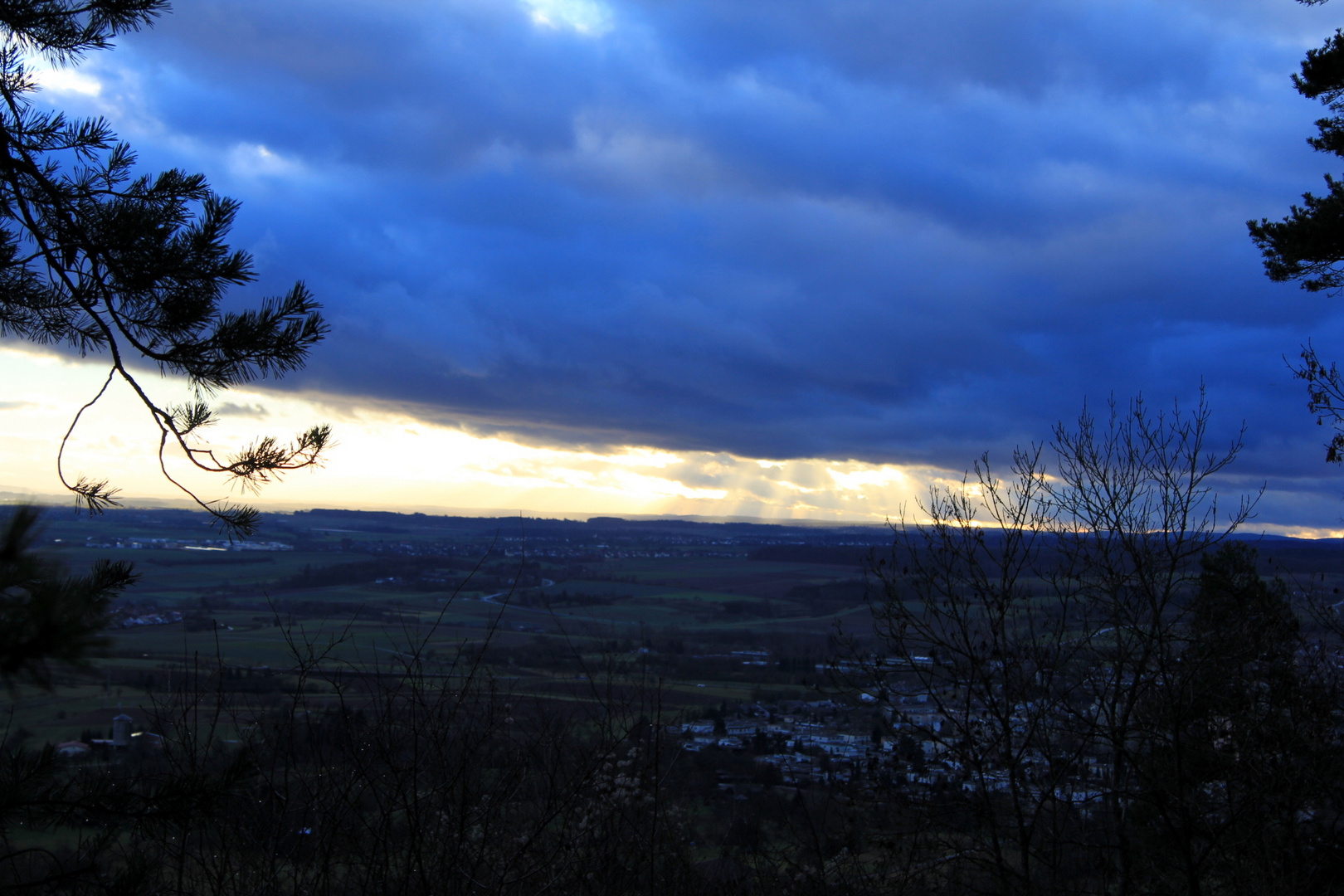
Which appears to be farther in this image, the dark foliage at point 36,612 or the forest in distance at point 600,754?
the forest in distance at point 600,754

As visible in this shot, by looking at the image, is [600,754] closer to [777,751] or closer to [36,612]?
[36,612]

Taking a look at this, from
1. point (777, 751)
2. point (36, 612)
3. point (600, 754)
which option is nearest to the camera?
point (36, 612)

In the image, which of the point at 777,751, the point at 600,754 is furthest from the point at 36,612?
the point at 777,751

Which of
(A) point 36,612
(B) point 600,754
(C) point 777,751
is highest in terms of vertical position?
(A) point 36,612

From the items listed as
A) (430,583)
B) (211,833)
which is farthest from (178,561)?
(211,833)

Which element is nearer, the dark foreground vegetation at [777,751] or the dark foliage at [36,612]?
the dark foliage at [36,612]

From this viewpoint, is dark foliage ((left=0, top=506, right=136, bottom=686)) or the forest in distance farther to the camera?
the forest in distance

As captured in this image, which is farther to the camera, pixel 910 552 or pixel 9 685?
pixel 910 552

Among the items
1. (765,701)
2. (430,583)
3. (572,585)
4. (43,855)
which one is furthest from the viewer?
(572,585)

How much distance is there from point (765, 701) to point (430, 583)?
9020 millimetres

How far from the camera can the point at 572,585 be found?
3366 centimetres

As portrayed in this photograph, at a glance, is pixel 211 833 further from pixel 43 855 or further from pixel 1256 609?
pixel 1256 609

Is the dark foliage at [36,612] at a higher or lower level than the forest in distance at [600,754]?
higher

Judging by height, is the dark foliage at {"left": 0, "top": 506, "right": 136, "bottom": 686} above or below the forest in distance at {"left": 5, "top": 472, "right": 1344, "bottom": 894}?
above
